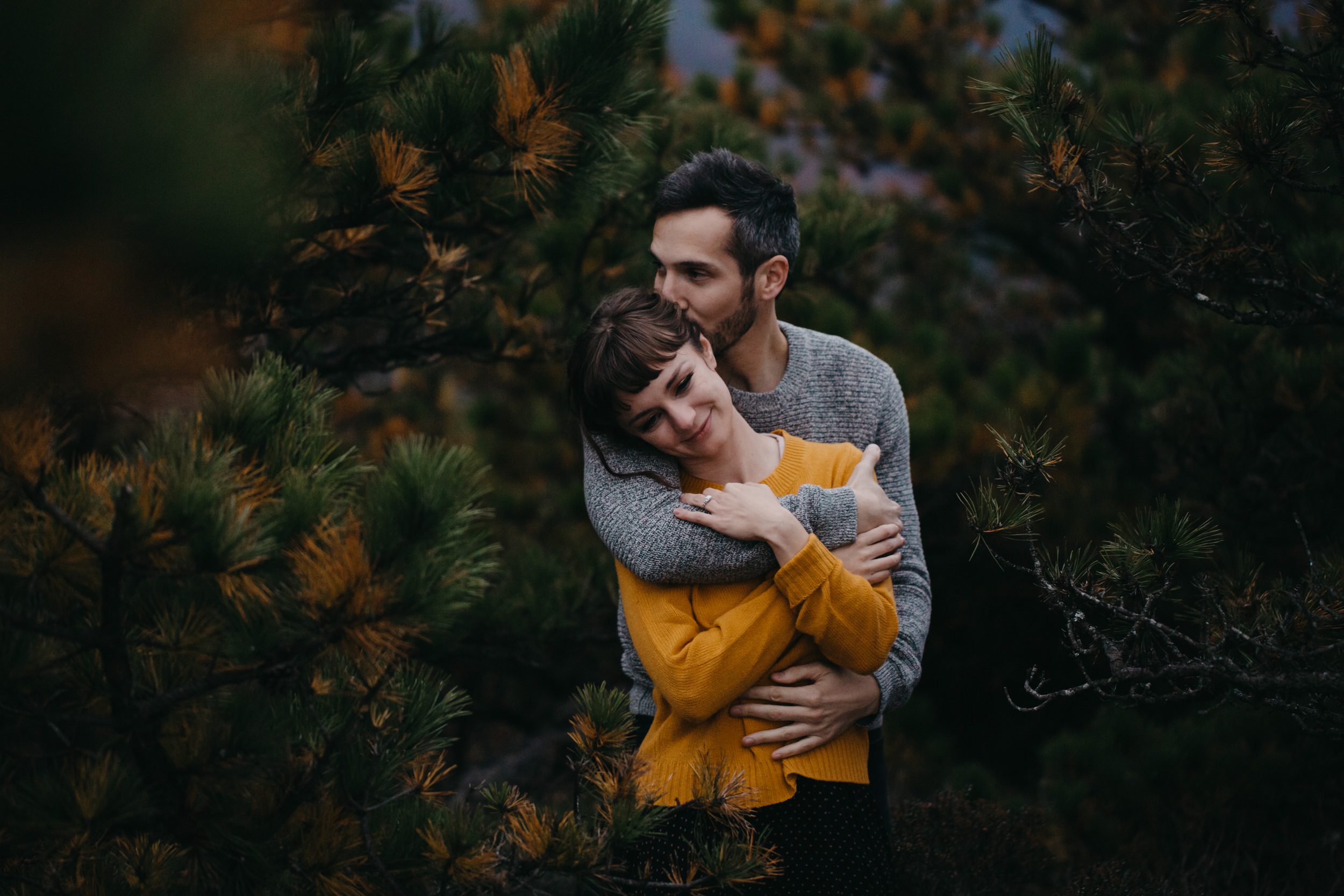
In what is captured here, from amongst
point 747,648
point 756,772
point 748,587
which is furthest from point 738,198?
point 756,772

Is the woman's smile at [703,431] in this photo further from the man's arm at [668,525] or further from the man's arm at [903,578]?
the man's arm at [903,578]

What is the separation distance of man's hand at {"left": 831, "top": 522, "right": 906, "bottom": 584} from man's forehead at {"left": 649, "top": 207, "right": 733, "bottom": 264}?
54 cm

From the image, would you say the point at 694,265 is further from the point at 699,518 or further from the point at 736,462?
the point at 699,518

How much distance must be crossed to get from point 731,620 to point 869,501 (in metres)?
0.29

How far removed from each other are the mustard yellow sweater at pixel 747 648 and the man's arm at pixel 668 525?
45 millimetres

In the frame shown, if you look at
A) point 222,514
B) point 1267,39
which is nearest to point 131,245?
point 222,514

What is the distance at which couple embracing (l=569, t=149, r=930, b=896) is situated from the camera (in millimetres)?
1271

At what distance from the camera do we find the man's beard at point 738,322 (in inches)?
65.6

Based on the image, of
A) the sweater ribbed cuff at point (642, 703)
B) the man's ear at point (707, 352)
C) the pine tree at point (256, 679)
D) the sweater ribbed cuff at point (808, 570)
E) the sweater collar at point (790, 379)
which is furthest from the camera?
the sweater collar at point (790, 379)

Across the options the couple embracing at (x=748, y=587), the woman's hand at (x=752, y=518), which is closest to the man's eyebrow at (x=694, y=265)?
the couple embracing at (x=748, y=587)

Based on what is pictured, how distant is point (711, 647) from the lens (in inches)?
49.3

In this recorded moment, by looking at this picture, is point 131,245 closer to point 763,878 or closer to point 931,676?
point 763,878

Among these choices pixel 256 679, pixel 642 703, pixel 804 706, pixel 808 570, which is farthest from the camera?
Result: pixel 642 703

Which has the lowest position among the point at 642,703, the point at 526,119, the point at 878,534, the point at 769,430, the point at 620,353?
the point at 642,703
